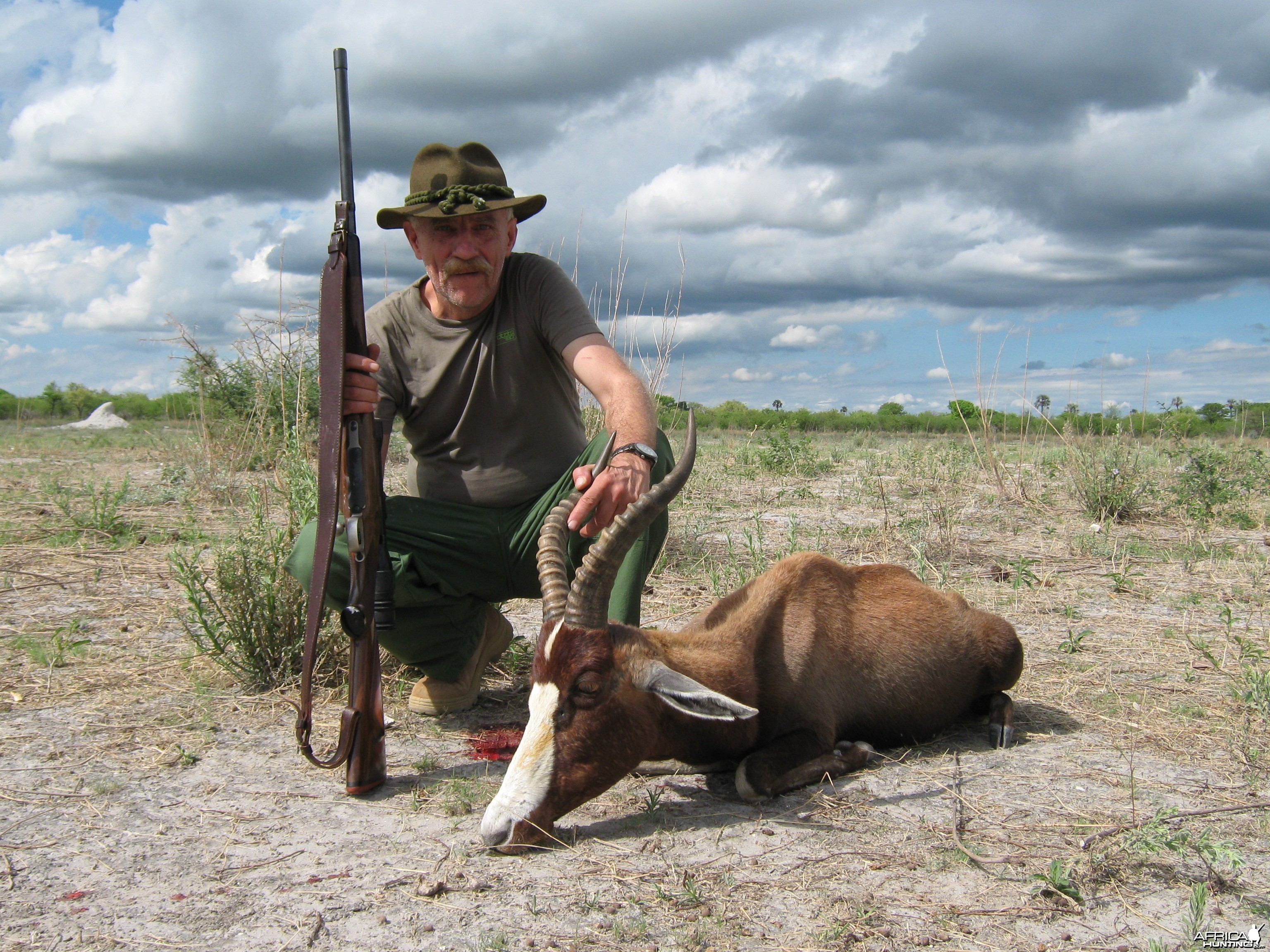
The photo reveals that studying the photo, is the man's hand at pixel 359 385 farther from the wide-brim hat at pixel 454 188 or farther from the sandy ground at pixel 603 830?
the sandy ground at pixel 603 830

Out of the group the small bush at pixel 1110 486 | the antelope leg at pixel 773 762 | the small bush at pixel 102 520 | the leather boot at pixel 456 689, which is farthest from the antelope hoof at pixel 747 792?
the small bush at pixel 1110 486

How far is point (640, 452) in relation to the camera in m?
3.96

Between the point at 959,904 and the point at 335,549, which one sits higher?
the point at 335,549

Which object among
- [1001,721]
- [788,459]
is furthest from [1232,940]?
[788,459]

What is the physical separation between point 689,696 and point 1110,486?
7.92 meters

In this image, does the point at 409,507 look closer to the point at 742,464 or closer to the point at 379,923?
the point at 379,923

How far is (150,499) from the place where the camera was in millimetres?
10281

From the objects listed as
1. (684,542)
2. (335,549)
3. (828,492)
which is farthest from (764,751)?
(828,492)

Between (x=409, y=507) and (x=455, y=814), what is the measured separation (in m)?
1.81

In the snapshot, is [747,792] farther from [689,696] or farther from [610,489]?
[610,489]

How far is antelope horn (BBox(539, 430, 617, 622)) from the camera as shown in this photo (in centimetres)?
353

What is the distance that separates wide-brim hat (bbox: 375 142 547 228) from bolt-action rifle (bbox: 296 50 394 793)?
2.31ft

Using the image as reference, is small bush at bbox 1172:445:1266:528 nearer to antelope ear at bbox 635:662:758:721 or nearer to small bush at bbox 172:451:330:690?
antelope ear at bbox 635:662:758:721

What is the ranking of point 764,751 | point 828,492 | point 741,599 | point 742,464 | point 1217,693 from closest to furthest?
point 764,751
point 741,599
point 1217,693
point 828,492
point 742,464
